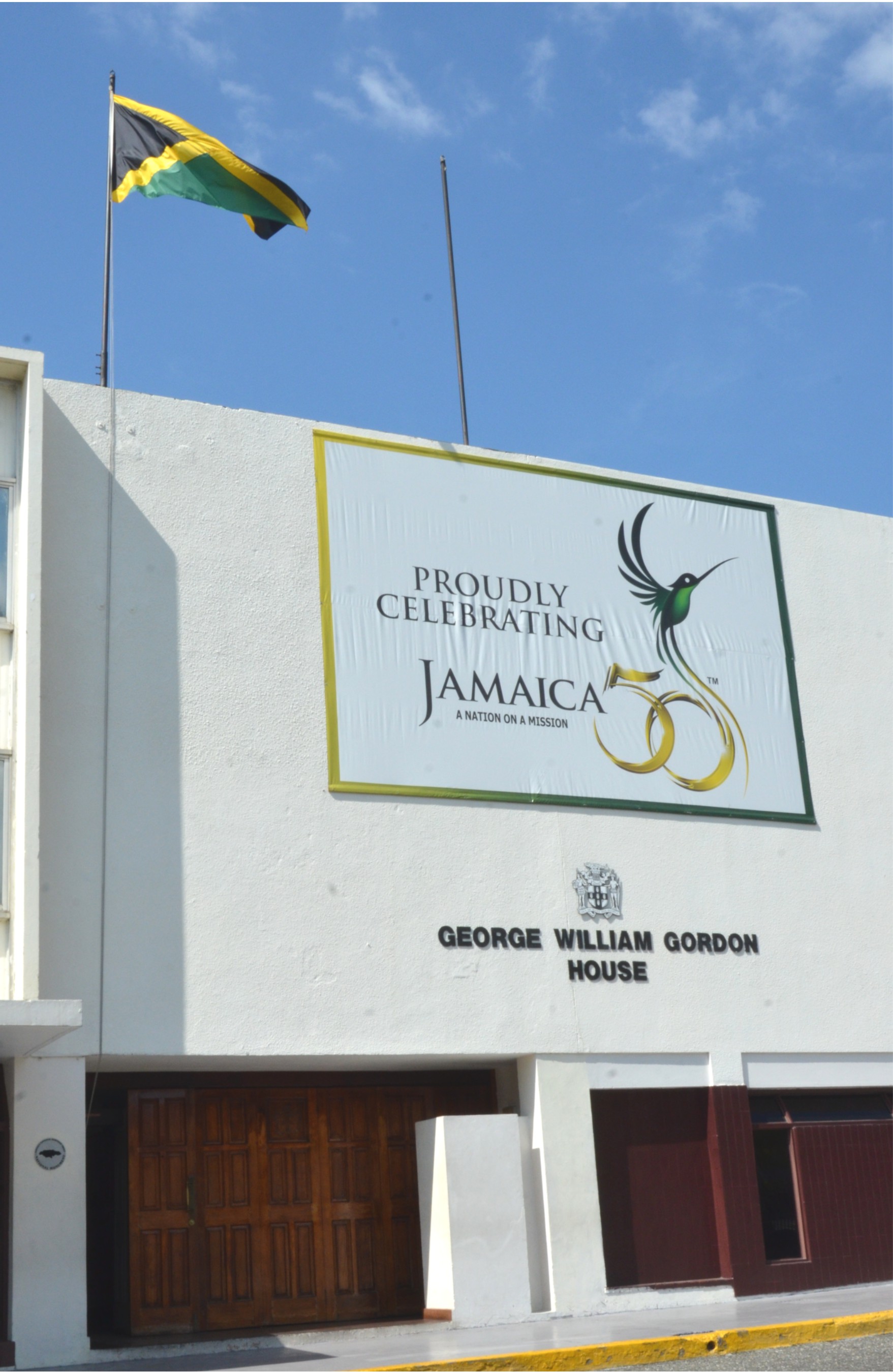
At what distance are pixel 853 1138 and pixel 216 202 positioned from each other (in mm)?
12573

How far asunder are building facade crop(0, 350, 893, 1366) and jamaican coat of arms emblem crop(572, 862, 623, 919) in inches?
2.3

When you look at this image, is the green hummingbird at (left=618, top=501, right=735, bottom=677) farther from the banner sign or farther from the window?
the window

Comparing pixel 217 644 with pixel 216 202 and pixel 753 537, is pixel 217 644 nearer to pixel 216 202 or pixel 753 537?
pixel 216 202

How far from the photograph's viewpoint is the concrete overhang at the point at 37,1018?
11852 millimetres

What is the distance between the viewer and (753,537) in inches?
750

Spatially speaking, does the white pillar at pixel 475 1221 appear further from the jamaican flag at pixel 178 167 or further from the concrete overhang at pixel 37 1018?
the jamaican flag at pixel 178 167

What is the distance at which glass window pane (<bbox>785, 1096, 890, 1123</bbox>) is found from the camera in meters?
17.2

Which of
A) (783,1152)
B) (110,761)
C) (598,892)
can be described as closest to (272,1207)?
(598,892)

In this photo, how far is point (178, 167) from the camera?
15969 mm

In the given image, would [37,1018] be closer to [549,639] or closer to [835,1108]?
[549,639]

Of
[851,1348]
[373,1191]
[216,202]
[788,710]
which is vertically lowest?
[851,1348]

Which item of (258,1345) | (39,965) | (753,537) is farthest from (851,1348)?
(753,537)

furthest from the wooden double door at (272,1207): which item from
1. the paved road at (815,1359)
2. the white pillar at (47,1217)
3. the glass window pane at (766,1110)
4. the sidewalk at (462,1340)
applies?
the paved road at (815,1359)

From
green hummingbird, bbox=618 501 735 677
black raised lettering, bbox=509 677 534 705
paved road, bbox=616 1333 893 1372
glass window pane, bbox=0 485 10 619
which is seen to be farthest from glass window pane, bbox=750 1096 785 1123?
glass window pane, bbox=0 485 10 619
